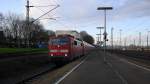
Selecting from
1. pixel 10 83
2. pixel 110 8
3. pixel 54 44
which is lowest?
pixel 10 83

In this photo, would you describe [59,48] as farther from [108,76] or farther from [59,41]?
[108,76]

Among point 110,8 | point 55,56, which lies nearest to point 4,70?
point 55,56

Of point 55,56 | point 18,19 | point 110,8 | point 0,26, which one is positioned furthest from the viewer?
point 18,19

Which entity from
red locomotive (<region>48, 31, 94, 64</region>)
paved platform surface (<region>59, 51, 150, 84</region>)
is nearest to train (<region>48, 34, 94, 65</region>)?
red locomotive (<region>48, 31, 94, 64</region>)

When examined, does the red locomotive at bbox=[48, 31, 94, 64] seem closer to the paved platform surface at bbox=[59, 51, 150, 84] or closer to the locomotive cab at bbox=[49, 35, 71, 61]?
the locomotive cab at bbox=[49, 35, 71, 61]

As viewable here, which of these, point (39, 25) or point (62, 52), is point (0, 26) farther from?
point (62, 52)

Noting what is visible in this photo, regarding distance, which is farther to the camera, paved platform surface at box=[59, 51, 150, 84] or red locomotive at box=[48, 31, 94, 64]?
red locomotive at box=[48, 31, 94, 64]

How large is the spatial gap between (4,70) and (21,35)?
105796mm

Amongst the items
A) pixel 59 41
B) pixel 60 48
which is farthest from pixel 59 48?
pixel 59 41

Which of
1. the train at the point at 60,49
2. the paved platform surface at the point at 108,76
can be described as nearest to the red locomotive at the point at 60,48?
the train at the point at 60,49

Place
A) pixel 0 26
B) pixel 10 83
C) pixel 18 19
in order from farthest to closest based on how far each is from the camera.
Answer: pixel 18 19 → pixel 0 26 → pixel 10 83

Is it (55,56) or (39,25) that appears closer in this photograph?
(55,56)

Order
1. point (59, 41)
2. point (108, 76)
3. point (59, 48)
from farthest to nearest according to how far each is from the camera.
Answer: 1. point (59, 41)
2. point (59, 48)
3. point (108, 76)

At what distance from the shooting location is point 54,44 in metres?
35.2
